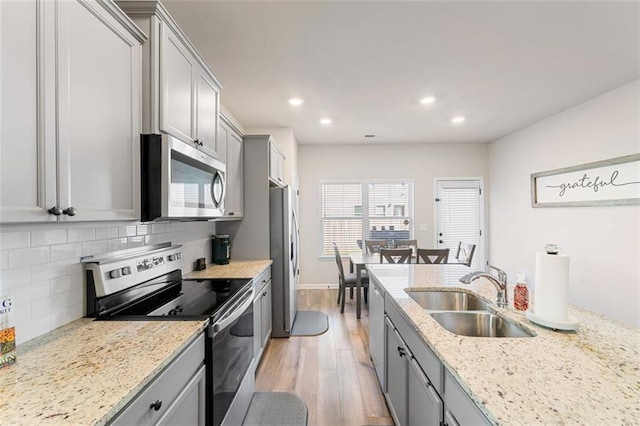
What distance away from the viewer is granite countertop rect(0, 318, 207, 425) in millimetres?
743

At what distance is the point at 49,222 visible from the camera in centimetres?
92

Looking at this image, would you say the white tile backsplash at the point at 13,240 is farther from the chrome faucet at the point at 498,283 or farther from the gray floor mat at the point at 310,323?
the gray floor mat at the point at 310,323

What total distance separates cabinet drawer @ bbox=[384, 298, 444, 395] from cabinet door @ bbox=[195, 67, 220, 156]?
Answer: 163cm

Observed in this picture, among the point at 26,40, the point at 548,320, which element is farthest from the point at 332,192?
the point at 26,40

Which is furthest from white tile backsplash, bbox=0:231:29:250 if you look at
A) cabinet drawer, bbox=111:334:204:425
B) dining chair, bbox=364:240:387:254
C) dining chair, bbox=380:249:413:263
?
dining chair, bbox=364:240:387:254

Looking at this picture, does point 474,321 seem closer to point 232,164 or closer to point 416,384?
point 416,384

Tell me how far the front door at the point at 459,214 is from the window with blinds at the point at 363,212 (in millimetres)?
579

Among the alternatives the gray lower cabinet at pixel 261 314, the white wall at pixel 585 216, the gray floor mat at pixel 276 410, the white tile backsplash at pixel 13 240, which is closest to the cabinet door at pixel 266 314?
the gray lower cabinet at pixel 261 314

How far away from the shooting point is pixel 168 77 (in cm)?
149

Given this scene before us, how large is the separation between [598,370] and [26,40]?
2008 mm

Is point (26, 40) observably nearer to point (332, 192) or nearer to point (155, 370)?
point (155, 370)

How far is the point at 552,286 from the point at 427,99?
104 inches

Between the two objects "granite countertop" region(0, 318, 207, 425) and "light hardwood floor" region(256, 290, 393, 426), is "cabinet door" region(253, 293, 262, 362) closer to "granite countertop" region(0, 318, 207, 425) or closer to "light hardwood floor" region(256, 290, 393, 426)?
"light hardwood floor" region(256, 290, 393, 426)

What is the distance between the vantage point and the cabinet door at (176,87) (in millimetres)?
1444
